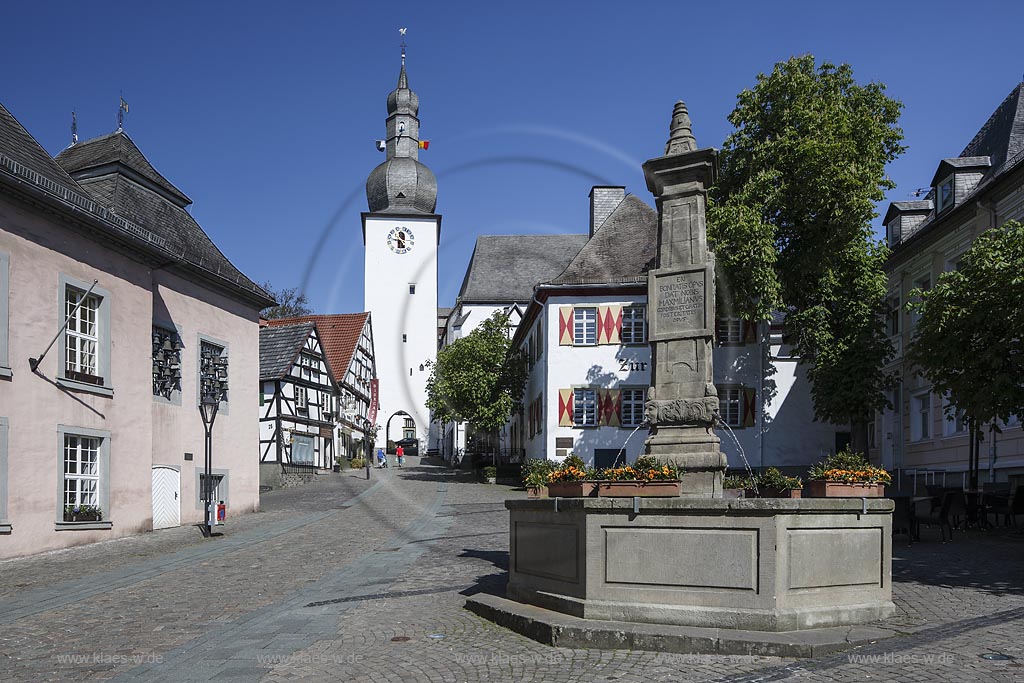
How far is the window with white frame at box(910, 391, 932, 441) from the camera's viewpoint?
33.0m

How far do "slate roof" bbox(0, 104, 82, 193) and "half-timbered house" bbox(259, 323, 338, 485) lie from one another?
21.8m

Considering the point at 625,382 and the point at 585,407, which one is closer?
the point at 625,382

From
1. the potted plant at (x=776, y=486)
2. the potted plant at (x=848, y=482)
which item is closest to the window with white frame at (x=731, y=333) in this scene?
the potted plant at (x=776, y=486)

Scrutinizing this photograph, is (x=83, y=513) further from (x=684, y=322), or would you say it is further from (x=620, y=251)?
(x=620, y=251)

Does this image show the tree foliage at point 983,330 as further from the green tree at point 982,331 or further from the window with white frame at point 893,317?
the window with white frame at point 893,317

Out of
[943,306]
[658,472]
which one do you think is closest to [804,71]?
[943,306]

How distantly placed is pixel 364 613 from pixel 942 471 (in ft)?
77.5

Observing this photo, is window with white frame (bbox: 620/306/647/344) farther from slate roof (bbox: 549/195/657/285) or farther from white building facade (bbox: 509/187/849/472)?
slate roof (bbox: 549/195/657/285)

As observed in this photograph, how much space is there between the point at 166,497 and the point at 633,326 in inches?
769

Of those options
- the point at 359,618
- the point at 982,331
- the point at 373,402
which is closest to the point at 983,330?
the point at 982,331

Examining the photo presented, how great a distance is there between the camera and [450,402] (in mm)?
41781

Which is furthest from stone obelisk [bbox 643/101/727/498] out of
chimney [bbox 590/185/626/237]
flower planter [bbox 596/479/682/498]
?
chimney [bbox 590/185/626/237]

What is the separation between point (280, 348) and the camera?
45219 millimetres

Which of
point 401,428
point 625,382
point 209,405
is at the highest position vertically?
point 625,382
